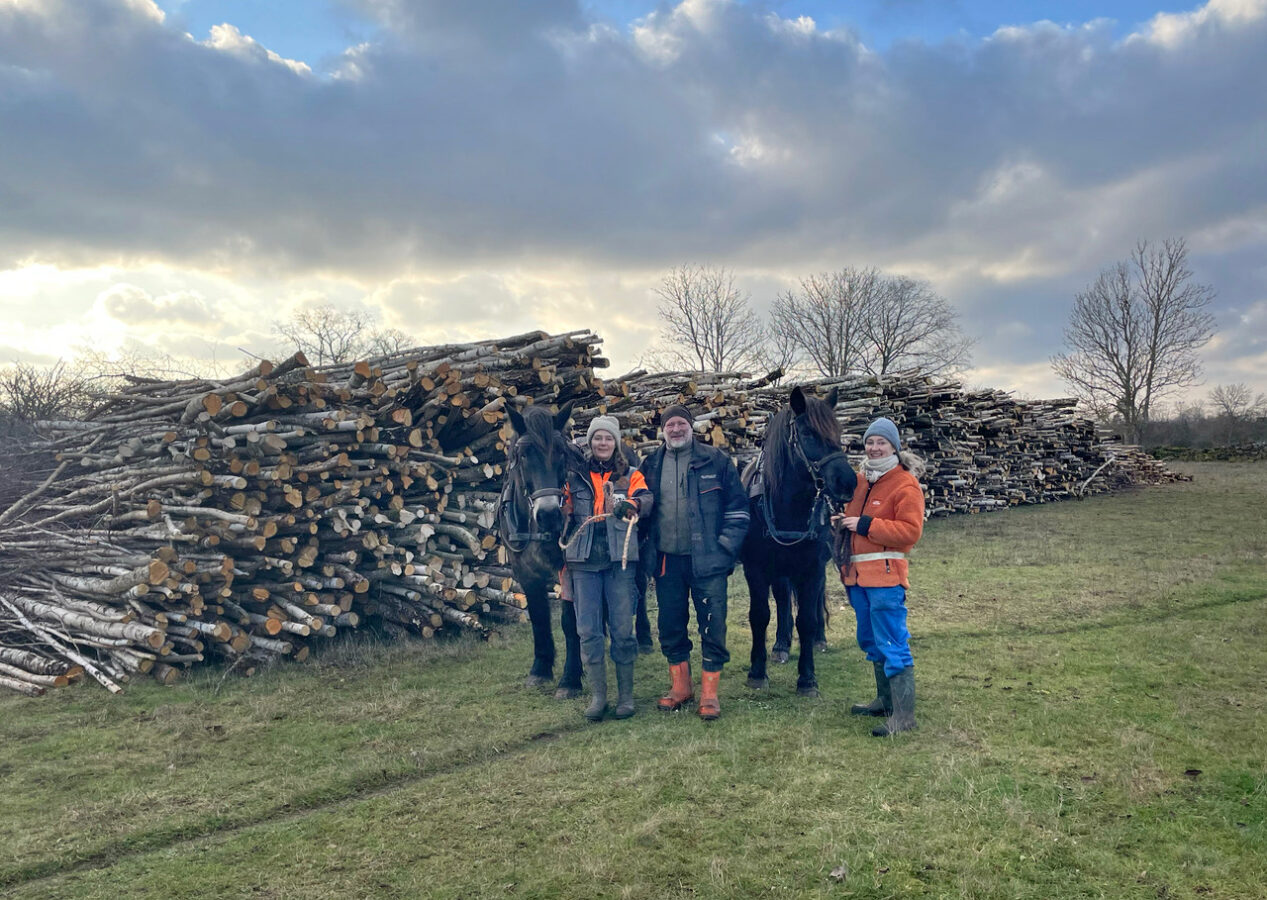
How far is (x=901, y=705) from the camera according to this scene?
14.9 feet

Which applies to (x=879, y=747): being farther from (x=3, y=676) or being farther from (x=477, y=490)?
(x=3, y=676)

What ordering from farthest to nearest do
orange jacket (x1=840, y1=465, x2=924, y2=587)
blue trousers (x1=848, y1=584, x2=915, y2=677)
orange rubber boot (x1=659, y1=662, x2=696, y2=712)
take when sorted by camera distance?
1. orange rubber boot (x1=659, y1=662, x2=696, y2=712)
2. blue trousers (x1=848, y1=584, x2=915, y2=677)
3. orange jacket (x1=840, y1=465, x2=924, y2=587)

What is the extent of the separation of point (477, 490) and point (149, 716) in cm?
347

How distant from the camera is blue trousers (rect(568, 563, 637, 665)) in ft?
16.4

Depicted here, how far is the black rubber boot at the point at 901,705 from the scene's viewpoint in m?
4.52

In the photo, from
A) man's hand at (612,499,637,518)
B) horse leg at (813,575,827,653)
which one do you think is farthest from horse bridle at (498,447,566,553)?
horse leg at (813,575,827,653)

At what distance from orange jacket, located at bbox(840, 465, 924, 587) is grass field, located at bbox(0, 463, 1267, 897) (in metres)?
0.93

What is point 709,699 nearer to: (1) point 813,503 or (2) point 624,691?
(2) point 624,691

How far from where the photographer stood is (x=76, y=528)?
710 centimetres

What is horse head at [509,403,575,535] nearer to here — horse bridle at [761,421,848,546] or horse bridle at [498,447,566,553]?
horse bridle at [498,447,566,553]

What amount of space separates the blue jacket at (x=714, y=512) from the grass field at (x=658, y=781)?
1002 millimetres

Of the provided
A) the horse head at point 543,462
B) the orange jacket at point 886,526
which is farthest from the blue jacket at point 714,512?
the orange jacket at point 886,526

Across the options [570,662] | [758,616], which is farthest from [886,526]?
[570,662]

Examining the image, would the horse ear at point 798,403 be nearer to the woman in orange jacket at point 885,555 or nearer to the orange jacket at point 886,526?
the woman in orange jacket at point 885,555
